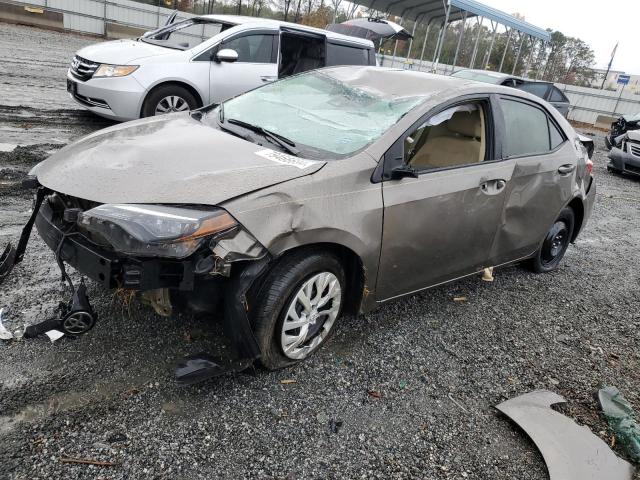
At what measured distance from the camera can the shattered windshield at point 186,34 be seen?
7266 millimetres

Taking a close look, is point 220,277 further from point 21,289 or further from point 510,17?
point 510,17

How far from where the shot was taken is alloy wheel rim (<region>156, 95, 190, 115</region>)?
22.0 feet

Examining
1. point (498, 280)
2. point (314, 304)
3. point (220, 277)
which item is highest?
point (220, 277)

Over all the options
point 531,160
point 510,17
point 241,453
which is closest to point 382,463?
→ point 241,453

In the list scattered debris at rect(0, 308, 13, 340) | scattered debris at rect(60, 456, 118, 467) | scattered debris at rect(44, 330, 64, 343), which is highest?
scattered debris at rect(44, 330, 64, 343)

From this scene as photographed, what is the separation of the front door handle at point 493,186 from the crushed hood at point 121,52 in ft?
17.1

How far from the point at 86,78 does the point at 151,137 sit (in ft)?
14.8

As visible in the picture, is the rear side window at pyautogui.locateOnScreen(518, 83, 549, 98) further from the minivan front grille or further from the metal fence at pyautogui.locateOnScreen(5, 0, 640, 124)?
the minivan front grille

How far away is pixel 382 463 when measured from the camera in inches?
88.8

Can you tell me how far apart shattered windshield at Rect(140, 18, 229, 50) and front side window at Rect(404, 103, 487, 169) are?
16.0 ft

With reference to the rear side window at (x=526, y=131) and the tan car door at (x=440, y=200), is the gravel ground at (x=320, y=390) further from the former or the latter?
the rear side window at (x=526, y=131)

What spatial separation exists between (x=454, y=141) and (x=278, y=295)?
1988 millimetres

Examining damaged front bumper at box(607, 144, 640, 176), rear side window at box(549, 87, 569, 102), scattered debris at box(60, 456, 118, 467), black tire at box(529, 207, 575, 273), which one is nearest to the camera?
scattered debris at box(60, 456, 118, 467)

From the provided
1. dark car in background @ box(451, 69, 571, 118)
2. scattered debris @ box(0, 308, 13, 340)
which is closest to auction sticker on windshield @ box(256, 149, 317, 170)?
scattered debris @ box(0, 308, 13, 340)
